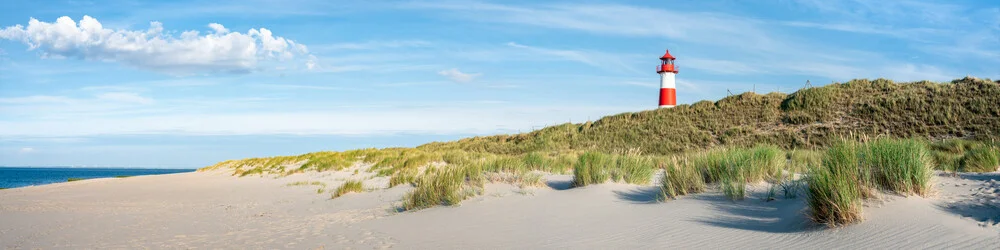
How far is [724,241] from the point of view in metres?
5.10

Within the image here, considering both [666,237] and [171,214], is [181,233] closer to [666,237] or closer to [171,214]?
[171,214]

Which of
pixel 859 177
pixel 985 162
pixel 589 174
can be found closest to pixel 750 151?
pixel 589 174

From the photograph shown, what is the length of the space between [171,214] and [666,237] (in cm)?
890

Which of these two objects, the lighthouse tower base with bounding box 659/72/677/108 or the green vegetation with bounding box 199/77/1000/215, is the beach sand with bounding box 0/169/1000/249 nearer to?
the green vegetation with bounding box 199/77/1000/215

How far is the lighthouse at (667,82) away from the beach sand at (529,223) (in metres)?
34.4

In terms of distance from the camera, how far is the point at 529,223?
6883mm

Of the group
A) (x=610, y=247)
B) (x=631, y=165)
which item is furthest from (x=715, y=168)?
(x=610, y=247)

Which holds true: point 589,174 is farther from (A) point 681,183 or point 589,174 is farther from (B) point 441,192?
(B) point 441,192

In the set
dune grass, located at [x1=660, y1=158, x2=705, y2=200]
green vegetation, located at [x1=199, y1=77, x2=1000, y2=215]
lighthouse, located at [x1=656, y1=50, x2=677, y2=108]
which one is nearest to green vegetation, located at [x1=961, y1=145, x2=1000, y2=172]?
green vegetation, located at [x1=199, y1=77, x2=1000, y2=215]

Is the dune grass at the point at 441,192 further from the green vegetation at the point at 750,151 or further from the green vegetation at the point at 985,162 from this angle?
the green vegetation at the point at 985,162

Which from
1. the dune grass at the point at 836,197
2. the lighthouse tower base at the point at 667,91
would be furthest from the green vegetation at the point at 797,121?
the dune grass at the point at 836,197

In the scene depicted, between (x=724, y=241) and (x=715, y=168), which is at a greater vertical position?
(x=715, y=168)

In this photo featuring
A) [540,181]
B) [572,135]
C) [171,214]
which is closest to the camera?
[540,181]

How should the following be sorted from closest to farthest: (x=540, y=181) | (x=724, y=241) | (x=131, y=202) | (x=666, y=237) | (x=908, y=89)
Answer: (x=724, y=241) → (x=666, y=237) → (x=540, y=181) → (x=131, y=202) → (x=908, y=89)
